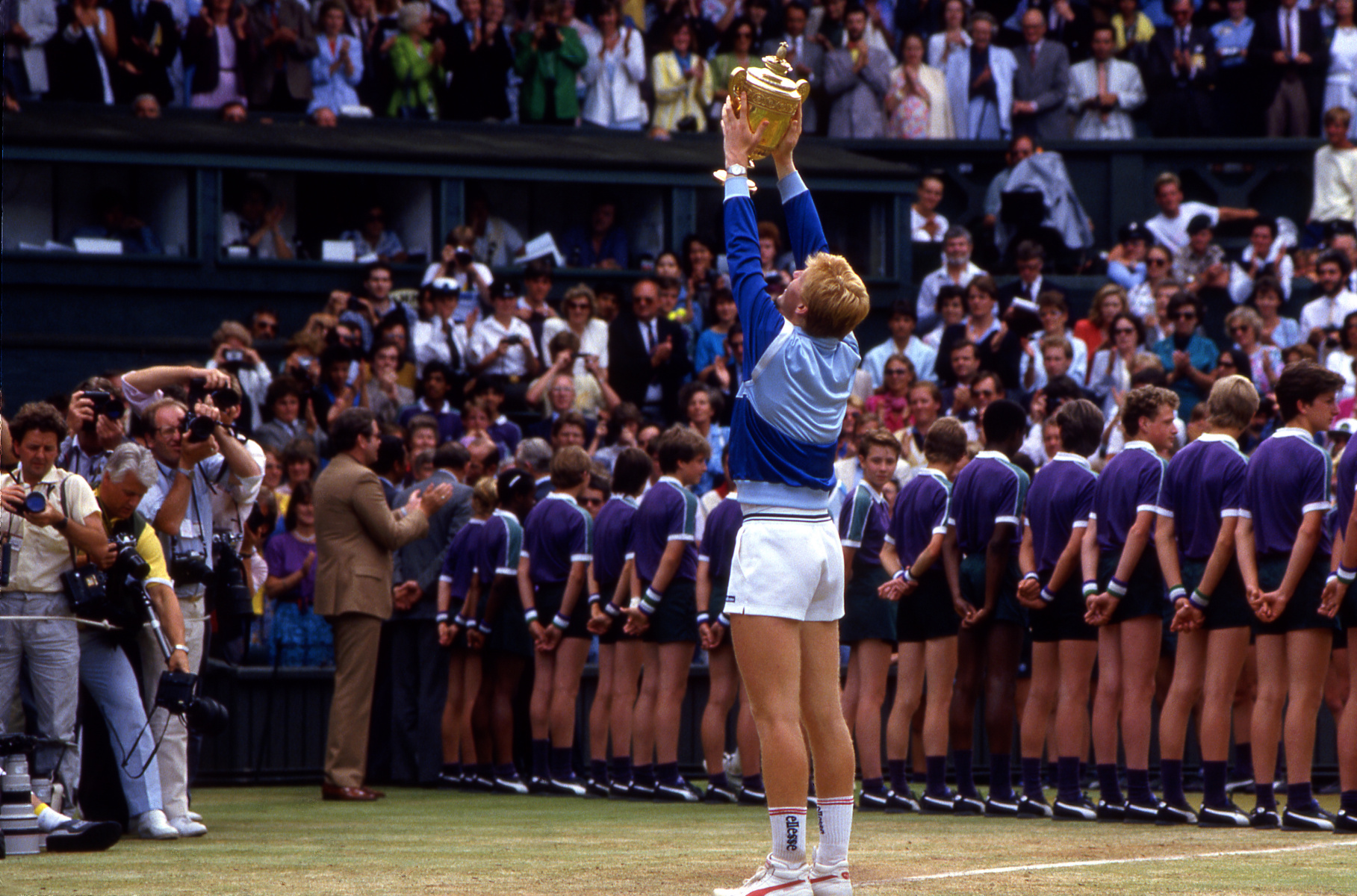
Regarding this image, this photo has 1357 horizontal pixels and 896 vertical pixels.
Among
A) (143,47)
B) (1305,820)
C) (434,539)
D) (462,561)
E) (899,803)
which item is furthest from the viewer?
(143,47)

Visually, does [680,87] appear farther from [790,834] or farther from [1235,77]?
[790,834]

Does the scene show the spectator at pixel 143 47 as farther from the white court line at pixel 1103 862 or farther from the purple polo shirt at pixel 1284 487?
the white court line at pixel 1103 862

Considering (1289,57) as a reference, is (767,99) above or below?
below

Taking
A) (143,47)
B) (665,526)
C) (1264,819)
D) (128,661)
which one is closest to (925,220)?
(143,47)

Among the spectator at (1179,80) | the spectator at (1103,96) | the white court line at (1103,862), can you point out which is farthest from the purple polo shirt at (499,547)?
the spectator at (1179,80)

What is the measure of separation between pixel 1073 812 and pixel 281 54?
1259cm

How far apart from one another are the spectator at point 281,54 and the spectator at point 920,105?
6.40 metres

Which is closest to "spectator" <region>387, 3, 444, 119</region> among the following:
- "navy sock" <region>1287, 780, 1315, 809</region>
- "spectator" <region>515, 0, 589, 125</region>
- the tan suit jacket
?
"spectator" <region>515, 0, 589, 125</region>

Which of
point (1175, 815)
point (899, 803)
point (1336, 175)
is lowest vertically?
point (899, 803)

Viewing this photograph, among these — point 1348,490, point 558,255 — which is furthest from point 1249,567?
point 558,255

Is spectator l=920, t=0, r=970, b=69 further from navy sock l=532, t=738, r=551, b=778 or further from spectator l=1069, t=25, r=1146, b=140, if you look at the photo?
navy sock l=532, t=738, r=551, b=778

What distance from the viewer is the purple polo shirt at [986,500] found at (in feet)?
34.2

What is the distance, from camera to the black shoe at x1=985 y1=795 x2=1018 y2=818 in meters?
10.4

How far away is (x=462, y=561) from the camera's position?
13.1 m
